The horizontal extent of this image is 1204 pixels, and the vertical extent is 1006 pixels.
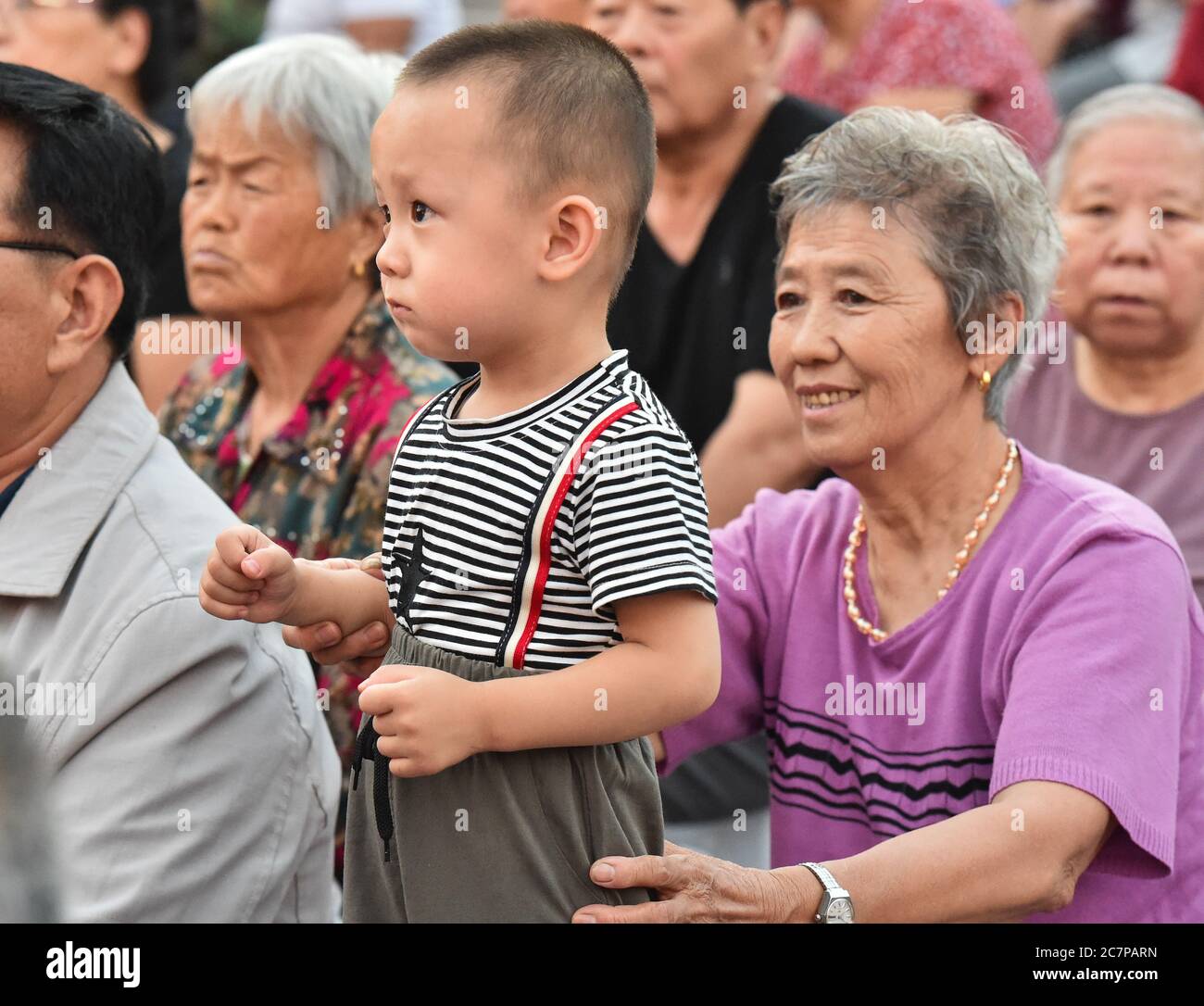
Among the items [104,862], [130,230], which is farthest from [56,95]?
[104,862]

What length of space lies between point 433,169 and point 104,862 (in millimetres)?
1006

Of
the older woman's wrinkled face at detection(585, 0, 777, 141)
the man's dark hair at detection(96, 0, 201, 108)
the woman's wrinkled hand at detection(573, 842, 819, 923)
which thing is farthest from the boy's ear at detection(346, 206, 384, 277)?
the woman's wrinkled hand at detection(573, 842, 819, 923)

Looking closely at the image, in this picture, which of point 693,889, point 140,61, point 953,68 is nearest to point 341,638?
point 693,889

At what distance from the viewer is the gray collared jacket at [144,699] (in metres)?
2.15

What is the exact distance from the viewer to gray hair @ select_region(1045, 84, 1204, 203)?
3.44 m

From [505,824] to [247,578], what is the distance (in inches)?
15.4

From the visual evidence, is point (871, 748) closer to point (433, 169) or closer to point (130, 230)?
point (433, 169)

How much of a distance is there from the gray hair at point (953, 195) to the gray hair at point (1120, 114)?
116cm

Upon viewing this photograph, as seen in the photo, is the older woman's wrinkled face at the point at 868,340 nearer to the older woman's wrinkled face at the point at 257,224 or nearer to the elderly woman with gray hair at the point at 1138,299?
the elderly woman with gray hair at the point at 1138,299

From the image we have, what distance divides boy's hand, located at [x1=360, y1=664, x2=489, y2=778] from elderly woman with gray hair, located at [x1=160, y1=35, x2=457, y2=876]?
4.67ft

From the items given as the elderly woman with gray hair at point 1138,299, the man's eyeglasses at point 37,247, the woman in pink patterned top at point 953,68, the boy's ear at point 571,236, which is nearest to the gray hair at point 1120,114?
the elderly woman with gray hair at point 1138,299

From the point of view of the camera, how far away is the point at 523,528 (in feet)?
5.82

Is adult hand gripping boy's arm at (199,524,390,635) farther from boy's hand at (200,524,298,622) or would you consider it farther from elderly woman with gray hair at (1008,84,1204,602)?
elderly woman with gray hair at (1008,84,1204,602)

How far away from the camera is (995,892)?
2.05 meters
